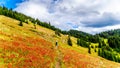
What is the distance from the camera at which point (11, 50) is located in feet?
184

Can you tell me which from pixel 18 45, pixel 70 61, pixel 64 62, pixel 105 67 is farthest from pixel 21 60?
pixel 105 67

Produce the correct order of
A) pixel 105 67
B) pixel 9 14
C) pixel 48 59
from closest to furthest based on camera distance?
pixel 48 59, pixel 105 67, pixel 9 14

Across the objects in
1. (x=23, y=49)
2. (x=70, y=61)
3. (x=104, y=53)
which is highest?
(x=23, y=49)

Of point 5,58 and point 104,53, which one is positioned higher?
point 5,58

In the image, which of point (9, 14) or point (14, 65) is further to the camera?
point (9, 14)

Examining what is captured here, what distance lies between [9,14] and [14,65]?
13841cm

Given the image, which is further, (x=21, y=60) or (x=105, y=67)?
(x=105, y=67)

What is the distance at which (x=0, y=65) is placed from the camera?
44.7 meters

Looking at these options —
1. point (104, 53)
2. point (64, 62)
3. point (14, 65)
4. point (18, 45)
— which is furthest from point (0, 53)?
point (104, 53)

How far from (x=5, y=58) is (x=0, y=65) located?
478 cm

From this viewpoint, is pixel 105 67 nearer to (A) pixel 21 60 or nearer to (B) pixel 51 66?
(B) pixel 51 66

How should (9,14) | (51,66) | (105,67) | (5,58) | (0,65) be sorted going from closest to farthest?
(0,65)
(5,58)
(51,66)
(105,67)
(9,14)

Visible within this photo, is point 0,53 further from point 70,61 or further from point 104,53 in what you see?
point 104,53

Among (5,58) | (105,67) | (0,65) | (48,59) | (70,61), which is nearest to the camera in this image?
(0,65)
